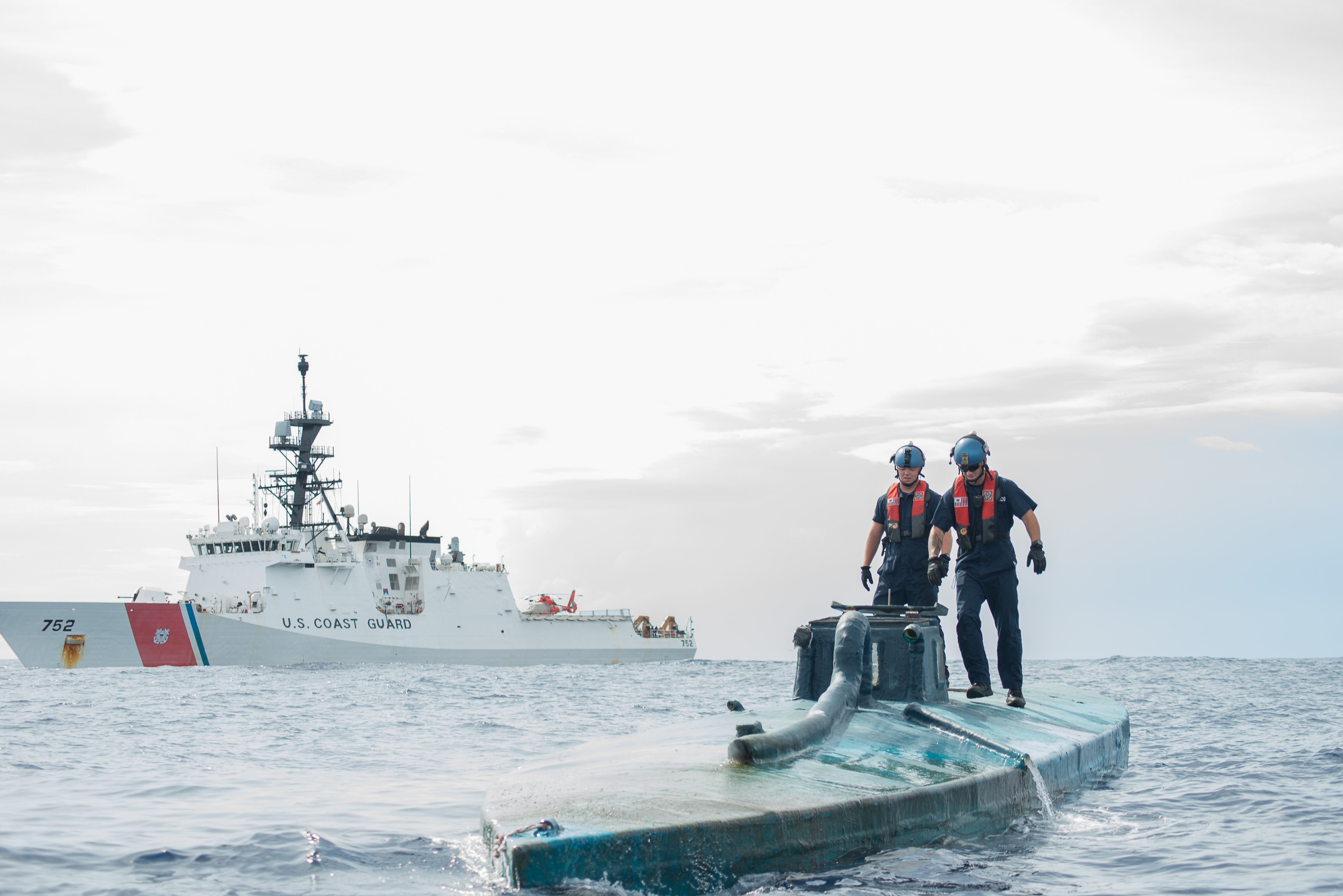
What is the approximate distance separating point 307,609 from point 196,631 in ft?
13.4

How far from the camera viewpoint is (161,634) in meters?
40.3

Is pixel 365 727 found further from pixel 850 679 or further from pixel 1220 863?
pixel 1220 863

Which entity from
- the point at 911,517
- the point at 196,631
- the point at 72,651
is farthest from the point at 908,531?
the point at 72,651

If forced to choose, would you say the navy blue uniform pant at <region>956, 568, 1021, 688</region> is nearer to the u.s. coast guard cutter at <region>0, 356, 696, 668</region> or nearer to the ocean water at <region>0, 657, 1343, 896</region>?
the ocean water at <region>0, 657, 1343, 896</region>

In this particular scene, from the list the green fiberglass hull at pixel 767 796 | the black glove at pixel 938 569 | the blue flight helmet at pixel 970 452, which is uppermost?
the blue flight helmet at pixel 970 452

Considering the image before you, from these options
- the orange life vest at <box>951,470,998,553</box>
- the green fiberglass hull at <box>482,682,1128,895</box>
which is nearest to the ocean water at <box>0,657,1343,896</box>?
the green fiberglass hull at <box>482,682,1128,895</box>

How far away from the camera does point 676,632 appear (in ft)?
198

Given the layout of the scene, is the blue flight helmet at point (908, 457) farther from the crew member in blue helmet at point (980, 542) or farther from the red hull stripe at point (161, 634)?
the red hull stripe at point (161, 634)

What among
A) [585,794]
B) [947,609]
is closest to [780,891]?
[585,794]

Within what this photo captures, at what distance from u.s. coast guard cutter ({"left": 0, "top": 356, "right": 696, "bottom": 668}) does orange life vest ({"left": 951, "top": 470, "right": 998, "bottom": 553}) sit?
120 feet

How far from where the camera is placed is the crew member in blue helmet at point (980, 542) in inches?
416

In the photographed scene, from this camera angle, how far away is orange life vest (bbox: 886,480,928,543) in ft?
37.1

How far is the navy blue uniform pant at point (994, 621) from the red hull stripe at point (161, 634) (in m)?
36.3

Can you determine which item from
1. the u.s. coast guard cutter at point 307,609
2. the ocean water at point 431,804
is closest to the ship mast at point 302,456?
the u.s. coast guard cutter at point 307,609
